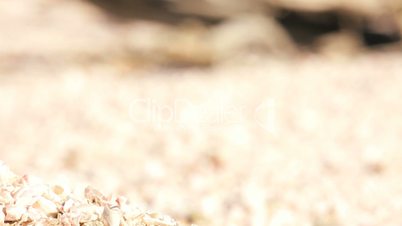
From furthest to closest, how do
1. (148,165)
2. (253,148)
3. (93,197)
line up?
(253,148) < (148,165) < (93,197)

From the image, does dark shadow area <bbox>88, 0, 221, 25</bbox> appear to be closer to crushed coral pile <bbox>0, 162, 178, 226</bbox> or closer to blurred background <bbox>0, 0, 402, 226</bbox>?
blurred background <bbox>0, 0, 402, 226</bbox>

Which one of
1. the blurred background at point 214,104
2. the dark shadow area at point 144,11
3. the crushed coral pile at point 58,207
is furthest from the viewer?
the dark shadow area at point 144,11

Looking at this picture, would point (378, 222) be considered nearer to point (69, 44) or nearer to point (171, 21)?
point (69, 44)

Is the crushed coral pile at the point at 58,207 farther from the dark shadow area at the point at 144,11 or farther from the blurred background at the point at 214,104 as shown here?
the dark shadow area at the point at 144,11

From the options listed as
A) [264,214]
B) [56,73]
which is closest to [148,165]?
[264,214]

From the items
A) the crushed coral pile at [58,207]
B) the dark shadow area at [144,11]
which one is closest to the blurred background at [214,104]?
the dark shadow area at [144,11]

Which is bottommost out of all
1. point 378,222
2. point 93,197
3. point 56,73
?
point 378,222
